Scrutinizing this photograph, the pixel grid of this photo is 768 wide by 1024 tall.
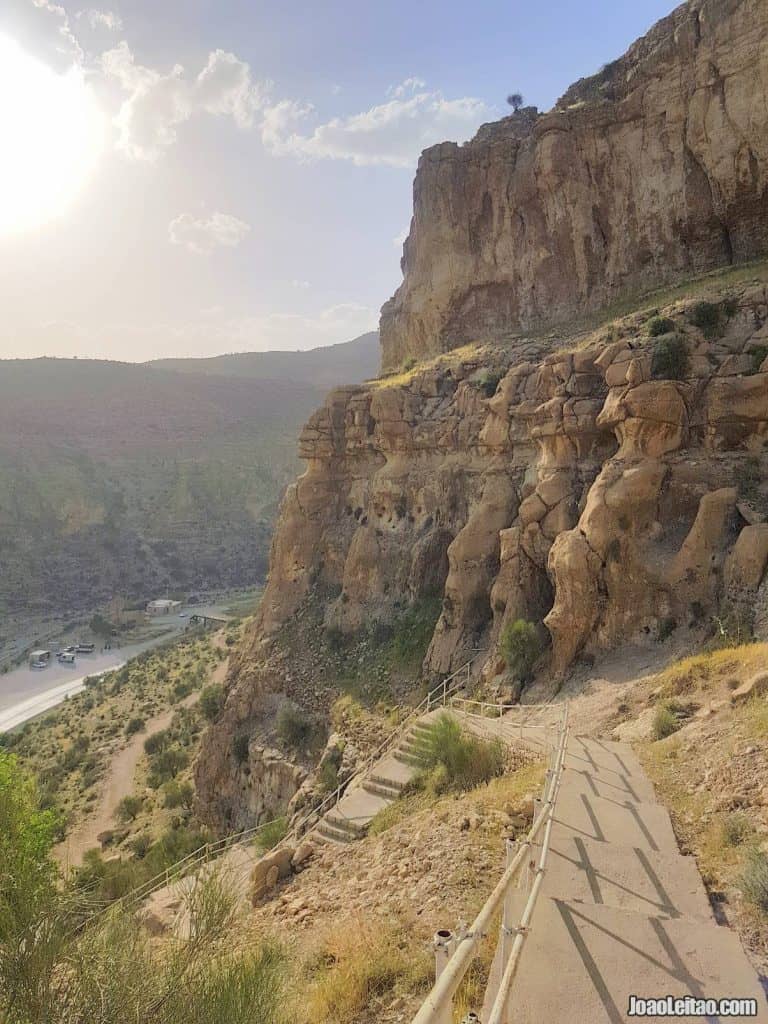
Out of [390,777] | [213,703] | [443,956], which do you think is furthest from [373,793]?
[213,703]

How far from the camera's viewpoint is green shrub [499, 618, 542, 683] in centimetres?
1586

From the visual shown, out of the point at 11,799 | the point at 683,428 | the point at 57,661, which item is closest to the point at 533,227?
the point at 683,428

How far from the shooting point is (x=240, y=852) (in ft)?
54.4

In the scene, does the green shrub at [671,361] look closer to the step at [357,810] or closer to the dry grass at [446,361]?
the dry grass at [446,361]

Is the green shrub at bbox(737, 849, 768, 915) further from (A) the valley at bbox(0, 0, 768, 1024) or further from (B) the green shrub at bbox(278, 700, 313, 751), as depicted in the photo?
(B) the green shrub at bbox(278, 700, 313, 751)

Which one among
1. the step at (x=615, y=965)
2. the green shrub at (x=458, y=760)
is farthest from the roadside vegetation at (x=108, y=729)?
the step at (x=615, y=965)

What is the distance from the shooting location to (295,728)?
20.5m

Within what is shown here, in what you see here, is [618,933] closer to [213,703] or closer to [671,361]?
[671,361]

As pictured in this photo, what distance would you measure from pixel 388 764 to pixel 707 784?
7.39 m

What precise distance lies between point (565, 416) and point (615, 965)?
14.5m

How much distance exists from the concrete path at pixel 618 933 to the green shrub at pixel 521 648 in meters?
8.66

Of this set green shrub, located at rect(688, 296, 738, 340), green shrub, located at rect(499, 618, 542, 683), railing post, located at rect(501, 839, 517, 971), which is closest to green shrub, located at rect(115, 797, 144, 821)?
green shrub, located at rect(499, 618, 542, 683)

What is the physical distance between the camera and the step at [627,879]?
5.28 metres

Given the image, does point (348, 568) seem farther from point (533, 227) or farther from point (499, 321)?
point (533, 227)
